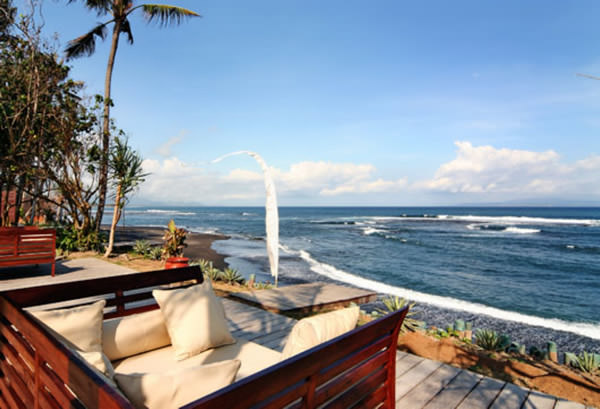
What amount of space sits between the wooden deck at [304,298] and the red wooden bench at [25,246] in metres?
3.89

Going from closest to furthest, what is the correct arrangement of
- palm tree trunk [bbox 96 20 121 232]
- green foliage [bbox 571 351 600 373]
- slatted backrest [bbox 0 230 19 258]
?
green foliage [bbox 571 351 600 373] < slatted backrest [bbox 0 230 19 258] < palm tree trunk [bbox 96 20 121 232]

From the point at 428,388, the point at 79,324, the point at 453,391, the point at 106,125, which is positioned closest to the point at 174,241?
the point at 106,125

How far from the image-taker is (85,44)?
38.2 ft

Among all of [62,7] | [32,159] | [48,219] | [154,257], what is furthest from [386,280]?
[48,219]

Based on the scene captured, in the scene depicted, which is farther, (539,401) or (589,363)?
(589,363)

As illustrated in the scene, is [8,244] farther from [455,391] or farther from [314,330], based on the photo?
[455,391]

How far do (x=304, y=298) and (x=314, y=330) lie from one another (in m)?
4.42

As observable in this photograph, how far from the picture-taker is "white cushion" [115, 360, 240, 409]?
108cm

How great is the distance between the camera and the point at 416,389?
2.46 metres

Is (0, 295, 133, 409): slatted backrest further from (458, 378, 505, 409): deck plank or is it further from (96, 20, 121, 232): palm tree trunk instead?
(96, 20, 121, 232): palm tree trunk

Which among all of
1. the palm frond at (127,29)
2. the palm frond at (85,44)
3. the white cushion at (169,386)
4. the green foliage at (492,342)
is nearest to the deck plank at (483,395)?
the white cushion at (169,386)

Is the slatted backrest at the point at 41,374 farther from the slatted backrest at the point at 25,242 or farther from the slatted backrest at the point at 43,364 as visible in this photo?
the slatted backrest at the point at 25,242

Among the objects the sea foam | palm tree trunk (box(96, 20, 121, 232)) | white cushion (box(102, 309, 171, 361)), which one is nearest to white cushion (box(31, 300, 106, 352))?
white cushion (box(102, 309, 171, 361))

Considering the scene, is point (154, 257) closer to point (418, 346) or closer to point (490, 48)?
point (418, 346)
